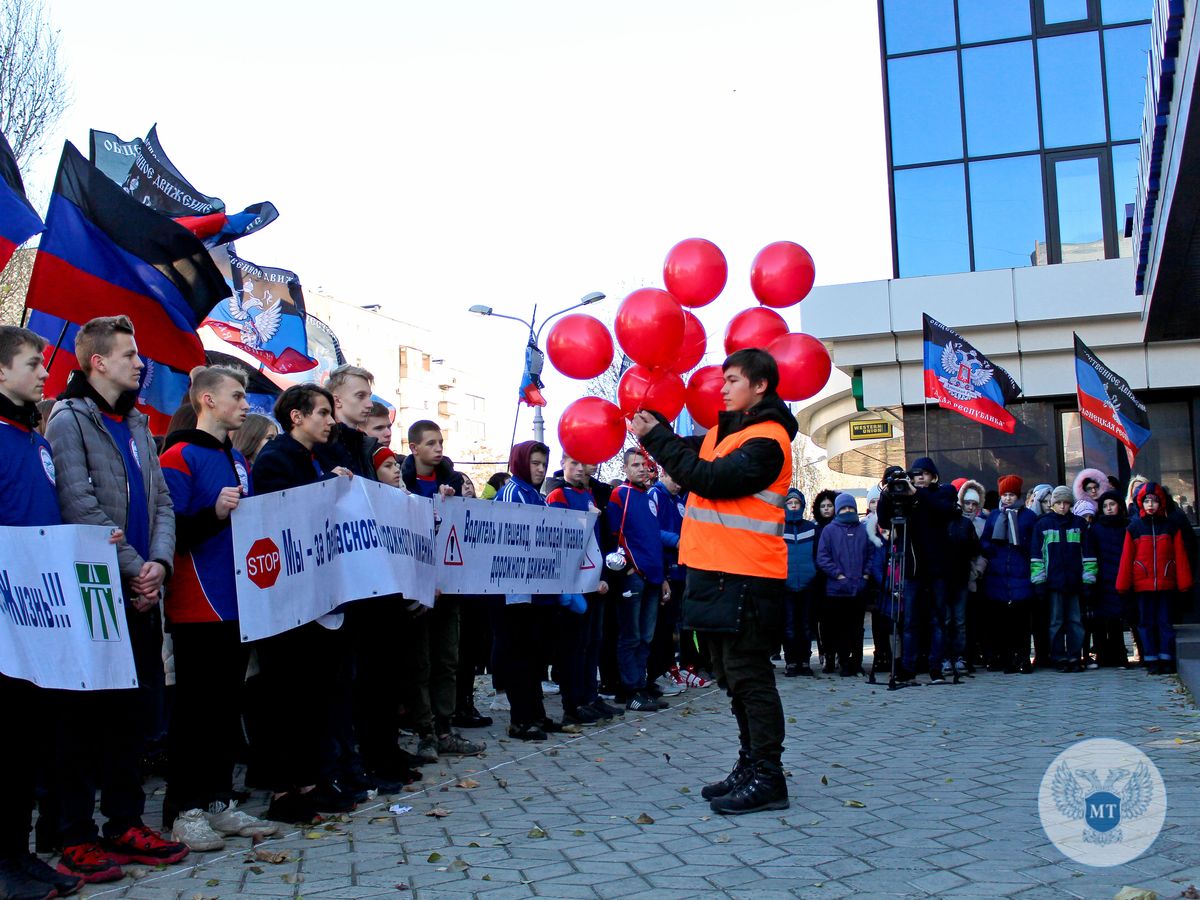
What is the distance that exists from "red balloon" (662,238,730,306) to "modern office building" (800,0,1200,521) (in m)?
12.4

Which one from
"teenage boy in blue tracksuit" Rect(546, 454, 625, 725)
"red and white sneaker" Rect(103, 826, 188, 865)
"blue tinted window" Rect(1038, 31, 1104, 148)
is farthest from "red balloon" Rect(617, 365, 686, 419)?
"blue tinted window" Rect(1038, 31, 1104, 148)

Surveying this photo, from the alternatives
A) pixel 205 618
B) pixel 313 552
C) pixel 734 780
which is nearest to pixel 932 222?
pixel 734 780

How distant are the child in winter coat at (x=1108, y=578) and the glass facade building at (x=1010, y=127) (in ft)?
32.5

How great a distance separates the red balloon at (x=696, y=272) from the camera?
10523 mm

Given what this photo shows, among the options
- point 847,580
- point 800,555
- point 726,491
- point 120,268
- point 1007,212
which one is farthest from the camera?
point 1007,212

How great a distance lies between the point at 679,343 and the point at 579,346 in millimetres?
845

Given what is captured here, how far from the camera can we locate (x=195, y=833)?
5.34 meters

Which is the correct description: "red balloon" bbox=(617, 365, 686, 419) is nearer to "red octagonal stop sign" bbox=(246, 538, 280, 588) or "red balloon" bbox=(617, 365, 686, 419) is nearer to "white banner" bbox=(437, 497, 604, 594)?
"white banner" bbox=(437, 497, 604, 594)

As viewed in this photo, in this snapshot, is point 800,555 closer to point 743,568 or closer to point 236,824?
point 743,568

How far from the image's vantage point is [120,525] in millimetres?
5199

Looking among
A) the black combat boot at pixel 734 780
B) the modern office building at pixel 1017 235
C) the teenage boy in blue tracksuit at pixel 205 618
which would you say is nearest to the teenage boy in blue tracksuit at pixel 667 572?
the black combat boot at pixel 734 780

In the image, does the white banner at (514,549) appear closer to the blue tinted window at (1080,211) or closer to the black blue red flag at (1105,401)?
the black blue red flag at (1105,401)

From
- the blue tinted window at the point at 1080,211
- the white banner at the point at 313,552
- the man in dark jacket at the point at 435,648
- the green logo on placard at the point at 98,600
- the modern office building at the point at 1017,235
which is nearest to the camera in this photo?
the green logo on placard at the point at 98,600

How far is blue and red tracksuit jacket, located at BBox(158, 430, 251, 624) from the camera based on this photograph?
5.60 m
